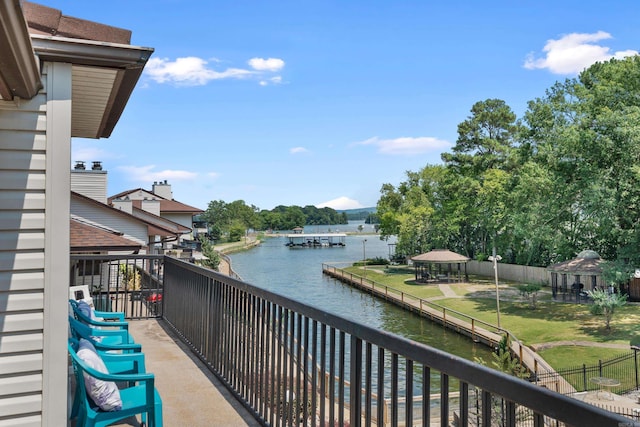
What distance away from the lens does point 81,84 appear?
2.80 m

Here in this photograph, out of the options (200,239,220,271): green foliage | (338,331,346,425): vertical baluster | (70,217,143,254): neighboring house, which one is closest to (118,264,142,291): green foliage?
(70,217,143,254): neighboring house

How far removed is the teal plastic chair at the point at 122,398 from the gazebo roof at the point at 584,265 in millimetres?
22441

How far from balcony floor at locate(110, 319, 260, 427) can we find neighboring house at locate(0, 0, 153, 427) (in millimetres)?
1047

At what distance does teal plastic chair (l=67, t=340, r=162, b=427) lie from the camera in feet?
8.20

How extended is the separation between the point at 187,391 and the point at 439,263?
3285 cm

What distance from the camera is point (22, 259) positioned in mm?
2273

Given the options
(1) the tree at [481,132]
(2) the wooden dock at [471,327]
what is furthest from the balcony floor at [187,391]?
(1) the tree at [481,132]

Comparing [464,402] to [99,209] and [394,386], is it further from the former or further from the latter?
[99,209]

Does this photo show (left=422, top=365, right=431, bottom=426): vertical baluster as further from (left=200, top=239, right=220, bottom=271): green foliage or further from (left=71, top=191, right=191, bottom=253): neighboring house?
(left=200, top=239, right=220, bottom=271): green foliage

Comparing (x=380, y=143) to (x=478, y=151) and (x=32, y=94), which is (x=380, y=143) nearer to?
(x=478, y=151)

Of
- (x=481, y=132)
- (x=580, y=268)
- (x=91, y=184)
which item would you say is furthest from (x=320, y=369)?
(x=481, y=132)

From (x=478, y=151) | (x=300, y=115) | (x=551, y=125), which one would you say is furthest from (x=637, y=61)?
(x=300, y=115)

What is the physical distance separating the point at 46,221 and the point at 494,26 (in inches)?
1022

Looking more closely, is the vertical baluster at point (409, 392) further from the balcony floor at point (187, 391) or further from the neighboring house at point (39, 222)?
the balcony floor at point (187, 391)
